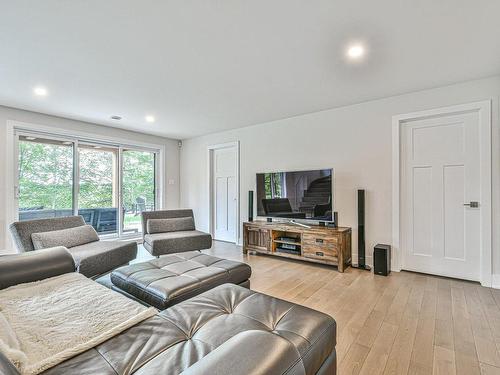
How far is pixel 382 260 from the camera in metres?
3.09

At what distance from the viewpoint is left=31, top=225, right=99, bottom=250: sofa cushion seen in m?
2.73

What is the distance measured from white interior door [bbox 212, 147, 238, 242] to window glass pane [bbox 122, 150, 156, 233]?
145cm

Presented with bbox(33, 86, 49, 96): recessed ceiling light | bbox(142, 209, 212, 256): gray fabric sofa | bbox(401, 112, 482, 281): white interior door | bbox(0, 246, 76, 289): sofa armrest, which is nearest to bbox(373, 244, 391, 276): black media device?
bbox(401, 112, 482, 281): white interior door

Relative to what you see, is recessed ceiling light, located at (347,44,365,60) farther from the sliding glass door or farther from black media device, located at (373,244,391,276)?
the sliding glass door

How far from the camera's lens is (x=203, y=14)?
1.80 meters

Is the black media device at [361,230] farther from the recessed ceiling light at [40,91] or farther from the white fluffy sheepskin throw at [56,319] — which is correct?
the recessed ceiling light at [40,91]

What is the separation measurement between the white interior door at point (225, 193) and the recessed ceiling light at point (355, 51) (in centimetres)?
303

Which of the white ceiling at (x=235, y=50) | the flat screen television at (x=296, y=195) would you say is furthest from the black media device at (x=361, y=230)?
the white ceiling at (x=235, y=50)

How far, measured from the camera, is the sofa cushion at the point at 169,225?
399cm

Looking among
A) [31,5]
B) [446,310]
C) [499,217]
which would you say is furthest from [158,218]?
[499,217]

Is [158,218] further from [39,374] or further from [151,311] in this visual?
A: [39,374]

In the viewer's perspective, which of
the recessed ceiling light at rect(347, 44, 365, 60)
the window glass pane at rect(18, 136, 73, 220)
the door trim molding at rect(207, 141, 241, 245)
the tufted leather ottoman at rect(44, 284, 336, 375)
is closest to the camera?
the tufted leather ottoman at rect(44, 284, 336, 375)

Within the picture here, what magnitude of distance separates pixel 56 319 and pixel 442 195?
3798 mm

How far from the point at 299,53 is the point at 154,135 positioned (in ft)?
13.5
